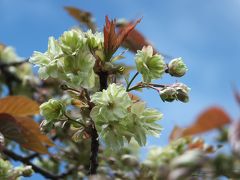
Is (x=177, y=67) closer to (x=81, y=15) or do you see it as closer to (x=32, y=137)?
(x=32, y=137)

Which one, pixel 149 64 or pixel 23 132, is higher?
pixel 149 64

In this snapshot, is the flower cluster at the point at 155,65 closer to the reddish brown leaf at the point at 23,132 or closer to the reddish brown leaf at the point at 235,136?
the reddish brown leaf at the point at 23,132

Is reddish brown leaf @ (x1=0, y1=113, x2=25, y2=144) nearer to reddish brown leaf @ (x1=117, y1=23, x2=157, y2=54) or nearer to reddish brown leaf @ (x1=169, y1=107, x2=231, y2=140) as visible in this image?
reddish brown leaf @ (x1=117, y1=23, x2=157, y2=54)

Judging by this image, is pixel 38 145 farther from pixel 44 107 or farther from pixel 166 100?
pixel 166 100

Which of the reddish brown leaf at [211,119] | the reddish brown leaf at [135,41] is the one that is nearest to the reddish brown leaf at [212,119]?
the reddish brown leaf at [211,119]

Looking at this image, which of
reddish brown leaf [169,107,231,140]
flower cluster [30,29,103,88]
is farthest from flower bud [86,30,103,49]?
reddish brown leaf [169,107,231,140]

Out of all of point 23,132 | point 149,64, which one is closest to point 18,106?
point 23,132

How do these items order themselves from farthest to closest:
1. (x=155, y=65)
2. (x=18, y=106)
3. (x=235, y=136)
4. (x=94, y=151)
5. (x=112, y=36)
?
(x=18, y=106) → (x=155, y=65) → (x=112, y=36) → (x=94, y=151) → (x=235, y=136)

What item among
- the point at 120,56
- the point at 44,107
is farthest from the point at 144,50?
the point at 44,107
